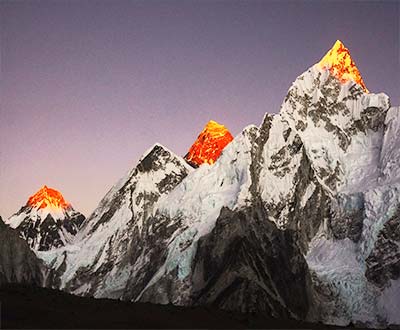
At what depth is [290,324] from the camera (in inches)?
2643

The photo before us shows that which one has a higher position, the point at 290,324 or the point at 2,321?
the point at 290,324

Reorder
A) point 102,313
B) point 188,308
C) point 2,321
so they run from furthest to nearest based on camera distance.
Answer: point 188,308 → point 102,313 → point 2,321

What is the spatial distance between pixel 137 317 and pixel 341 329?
19.0 meters

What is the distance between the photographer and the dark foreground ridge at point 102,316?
50625 mm

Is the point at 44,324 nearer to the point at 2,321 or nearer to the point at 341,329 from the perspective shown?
the point at 2,321

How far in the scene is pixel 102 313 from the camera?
58.2 metres

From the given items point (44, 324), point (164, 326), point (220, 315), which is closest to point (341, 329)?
point (220, 315)

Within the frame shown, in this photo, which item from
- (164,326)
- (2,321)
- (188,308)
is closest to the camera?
(2,321)

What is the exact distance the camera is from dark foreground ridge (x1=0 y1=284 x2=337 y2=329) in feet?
166

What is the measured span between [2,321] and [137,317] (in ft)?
42.5

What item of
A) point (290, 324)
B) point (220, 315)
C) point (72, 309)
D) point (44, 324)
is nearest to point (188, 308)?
point (220, 315)

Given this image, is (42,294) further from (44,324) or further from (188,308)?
(44,324)

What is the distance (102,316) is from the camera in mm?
56375

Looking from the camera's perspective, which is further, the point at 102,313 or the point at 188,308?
the point at 188,308
